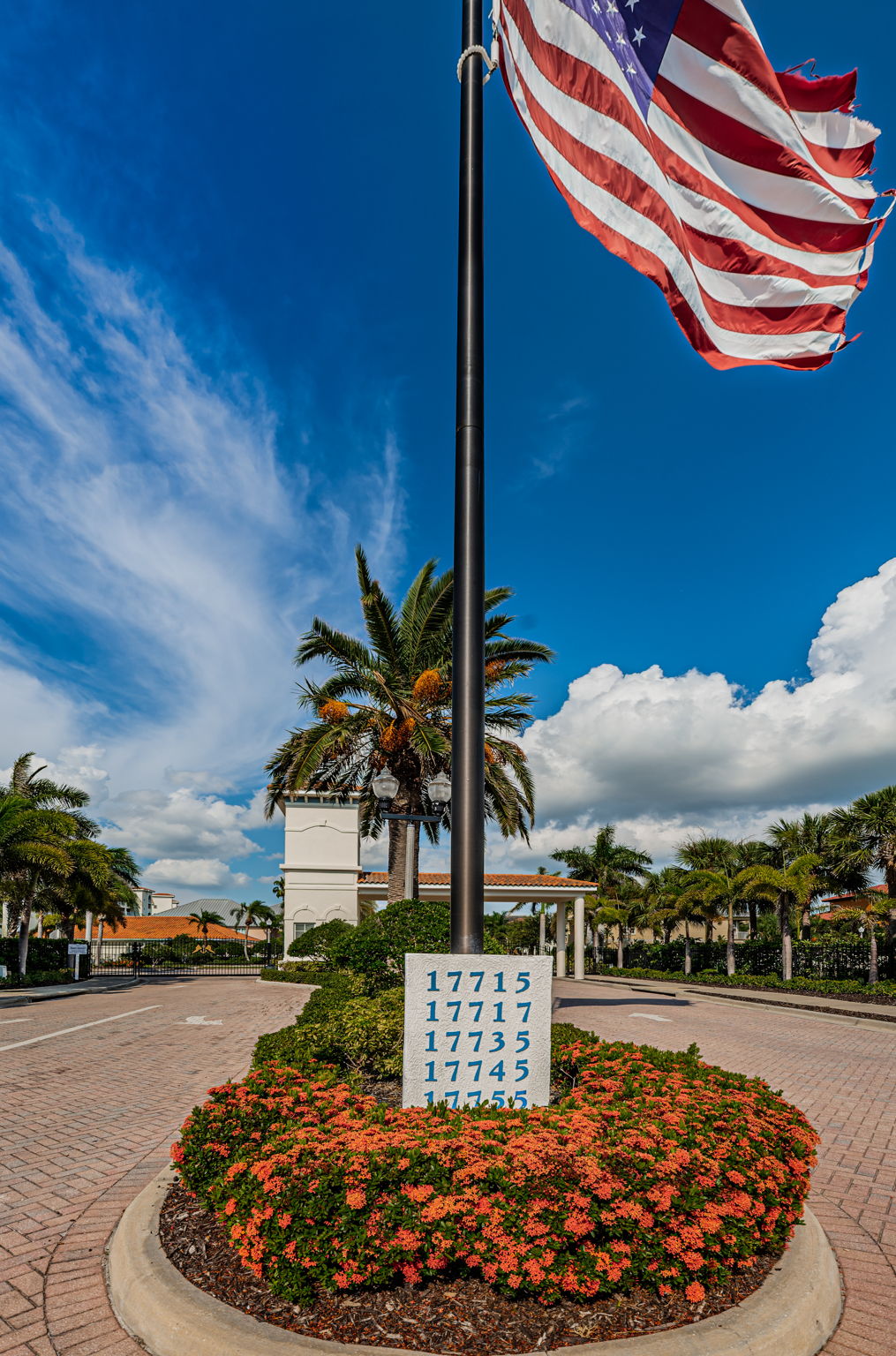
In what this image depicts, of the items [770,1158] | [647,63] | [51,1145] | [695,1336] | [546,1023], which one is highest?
[647,63]

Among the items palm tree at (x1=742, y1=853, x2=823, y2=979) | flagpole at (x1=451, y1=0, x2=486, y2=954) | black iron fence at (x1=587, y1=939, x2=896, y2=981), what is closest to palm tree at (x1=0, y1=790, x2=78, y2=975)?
flagpole at (x1=451, y1=0, x2=486, y2=954)

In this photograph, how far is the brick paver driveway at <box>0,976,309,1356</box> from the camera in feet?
11.8

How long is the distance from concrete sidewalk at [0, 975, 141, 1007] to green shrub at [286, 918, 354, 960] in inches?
212

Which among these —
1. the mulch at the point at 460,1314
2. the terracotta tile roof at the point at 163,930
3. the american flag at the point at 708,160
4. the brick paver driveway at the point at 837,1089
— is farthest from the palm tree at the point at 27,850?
the terracotta tile roof at the point at 163,930

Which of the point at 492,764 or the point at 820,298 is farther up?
the point at 820,298

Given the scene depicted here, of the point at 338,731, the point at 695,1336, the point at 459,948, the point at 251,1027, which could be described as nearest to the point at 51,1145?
the point at 459,948

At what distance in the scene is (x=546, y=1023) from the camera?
205 inches

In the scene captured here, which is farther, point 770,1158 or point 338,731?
point 338,731

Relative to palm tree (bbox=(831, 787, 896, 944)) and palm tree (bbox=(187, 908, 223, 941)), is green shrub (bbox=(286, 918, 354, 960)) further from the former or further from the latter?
palm tree (bbox=(187, 908, 223, 941))

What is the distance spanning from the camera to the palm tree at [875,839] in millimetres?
23234

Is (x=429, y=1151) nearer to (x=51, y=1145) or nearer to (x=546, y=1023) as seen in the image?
(x=546, y=1023)

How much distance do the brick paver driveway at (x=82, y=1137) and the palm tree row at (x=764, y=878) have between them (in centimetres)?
1732

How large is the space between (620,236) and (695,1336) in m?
6.33

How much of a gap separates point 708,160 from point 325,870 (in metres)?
24.9
